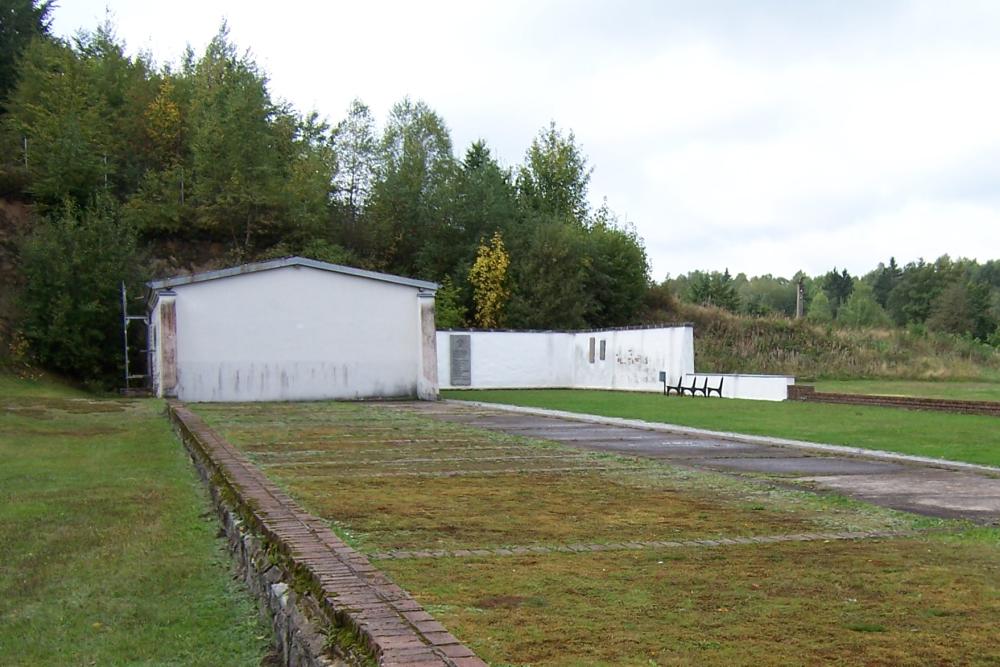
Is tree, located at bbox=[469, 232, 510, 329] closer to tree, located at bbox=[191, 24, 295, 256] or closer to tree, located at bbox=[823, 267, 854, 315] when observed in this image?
tree, located at bbox=[191, 24, 295, 256]

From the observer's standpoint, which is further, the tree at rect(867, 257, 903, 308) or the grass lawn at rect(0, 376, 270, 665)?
the tree at rect(867, 257, 903, 308)

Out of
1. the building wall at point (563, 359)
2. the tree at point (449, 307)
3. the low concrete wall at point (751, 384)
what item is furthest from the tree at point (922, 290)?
the low concrete wall at point (751, 384)

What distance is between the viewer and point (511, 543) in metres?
6.11

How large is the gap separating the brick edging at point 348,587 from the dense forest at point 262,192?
1192 inches

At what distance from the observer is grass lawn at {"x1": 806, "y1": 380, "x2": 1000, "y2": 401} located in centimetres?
2530

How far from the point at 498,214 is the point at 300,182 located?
10.4 meters

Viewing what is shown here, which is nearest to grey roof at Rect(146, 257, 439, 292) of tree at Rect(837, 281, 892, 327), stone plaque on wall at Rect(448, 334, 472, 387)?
stone plaque on wall at Rect(448, 334, 472, 387)

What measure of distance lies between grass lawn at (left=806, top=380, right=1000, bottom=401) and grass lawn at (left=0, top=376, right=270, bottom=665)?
18.6 m

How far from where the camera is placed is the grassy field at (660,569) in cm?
395

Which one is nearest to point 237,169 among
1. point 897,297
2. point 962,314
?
point 962,314

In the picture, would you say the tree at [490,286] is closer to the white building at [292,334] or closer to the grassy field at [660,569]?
the white building at [292,334]

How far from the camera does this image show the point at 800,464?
35.7 feet

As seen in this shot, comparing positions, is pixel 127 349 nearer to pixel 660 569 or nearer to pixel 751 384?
pixel 751 384

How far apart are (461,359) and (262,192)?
667 inches
